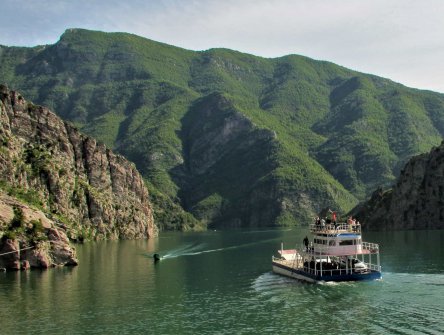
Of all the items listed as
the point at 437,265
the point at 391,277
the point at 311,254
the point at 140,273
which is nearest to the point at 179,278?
the point at 140,273

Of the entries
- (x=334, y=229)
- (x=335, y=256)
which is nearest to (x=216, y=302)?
(x=335, y=256)

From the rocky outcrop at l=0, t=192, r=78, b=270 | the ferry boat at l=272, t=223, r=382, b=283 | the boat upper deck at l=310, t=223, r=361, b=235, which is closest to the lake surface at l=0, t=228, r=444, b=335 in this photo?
the ferry boat at l=272, t=223, r=382, b=283

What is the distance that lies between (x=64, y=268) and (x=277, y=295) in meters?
59.4

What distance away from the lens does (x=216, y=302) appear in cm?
→ 8650

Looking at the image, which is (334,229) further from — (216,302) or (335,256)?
(216,302)

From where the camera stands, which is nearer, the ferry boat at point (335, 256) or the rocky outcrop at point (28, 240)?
the ferry boat at point (335, 256)

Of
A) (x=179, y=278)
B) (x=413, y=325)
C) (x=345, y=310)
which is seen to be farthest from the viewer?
(x=179, y=278)

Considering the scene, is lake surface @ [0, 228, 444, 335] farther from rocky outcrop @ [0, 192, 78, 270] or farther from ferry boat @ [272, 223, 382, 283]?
rocky outcrop @ [0, 192, 78, 270]

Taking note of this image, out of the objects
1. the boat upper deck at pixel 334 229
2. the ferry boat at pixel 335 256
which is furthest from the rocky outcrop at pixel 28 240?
the boat upper deck at pixel 334 229

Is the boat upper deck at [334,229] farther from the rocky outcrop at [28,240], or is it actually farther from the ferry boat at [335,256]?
the rocky outcrop at [28,240]

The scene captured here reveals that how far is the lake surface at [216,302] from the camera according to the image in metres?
70.6

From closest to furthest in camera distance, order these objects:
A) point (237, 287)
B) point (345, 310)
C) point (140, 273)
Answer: point (345, 310)
point (237, 287)
point (140, 273)

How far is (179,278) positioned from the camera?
377 ft

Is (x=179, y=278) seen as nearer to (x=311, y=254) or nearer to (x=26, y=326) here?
(x=311, y=254)
